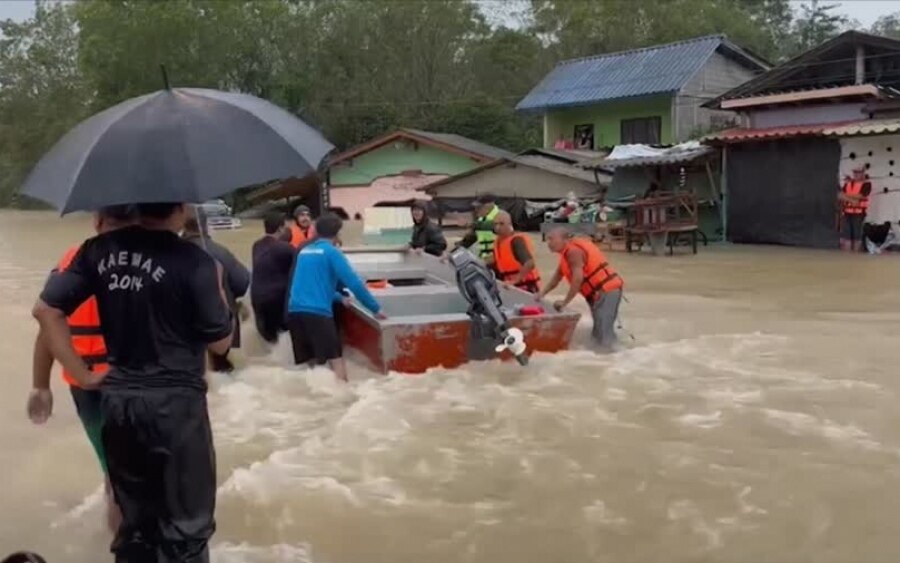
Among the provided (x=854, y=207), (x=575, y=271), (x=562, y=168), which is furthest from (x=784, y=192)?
(x=575, y=271)

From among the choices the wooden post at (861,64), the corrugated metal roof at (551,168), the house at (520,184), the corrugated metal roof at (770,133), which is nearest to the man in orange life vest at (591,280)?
the corrugated metal roof at (770,133)

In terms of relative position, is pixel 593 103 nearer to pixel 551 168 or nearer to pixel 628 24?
pixel 551 168

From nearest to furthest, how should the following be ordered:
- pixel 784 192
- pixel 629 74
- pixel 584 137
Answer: pixel 784 192 < pixel 629 74 < pixel 584 137

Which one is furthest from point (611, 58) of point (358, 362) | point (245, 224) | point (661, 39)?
point (358, 362)

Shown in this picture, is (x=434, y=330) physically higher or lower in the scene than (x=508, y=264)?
lower

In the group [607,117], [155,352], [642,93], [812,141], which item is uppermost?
[642,93]

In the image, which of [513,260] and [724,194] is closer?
[513,260]

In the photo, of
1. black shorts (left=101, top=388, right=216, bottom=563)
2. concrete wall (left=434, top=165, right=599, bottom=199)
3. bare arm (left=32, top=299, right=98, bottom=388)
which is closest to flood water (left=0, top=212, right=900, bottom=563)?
black shorts (left=101, top=388, right=216, bottom=563)

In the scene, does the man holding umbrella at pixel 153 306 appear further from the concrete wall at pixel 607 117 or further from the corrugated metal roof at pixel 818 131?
the concrete wall at pixel 607 117

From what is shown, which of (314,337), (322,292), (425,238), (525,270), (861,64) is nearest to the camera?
(322,292)

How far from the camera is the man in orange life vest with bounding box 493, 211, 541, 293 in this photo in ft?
34.3

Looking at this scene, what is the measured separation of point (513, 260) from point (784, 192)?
13.3 metres

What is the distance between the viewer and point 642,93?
112ft

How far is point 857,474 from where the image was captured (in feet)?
20.6
